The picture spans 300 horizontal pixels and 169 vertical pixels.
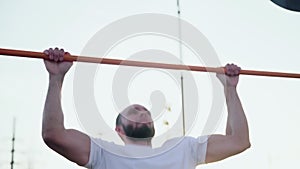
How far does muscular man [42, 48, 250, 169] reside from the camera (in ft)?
4.74

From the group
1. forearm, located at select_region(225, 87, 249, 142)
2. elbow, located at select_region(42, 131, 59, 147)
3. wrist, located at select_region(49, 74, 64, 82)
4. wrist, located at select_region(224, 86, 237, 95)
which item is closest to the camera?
elbow, located at select_region(42, 131, 59, 147)

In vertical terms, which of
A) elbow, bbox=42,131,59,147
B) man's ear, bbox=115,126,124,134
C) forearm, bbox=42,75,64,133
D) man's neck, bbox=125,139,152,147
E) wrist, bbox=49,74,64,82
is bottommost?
man's neck, bbox=125,139,152,147

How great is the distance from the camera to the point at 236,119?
170cm

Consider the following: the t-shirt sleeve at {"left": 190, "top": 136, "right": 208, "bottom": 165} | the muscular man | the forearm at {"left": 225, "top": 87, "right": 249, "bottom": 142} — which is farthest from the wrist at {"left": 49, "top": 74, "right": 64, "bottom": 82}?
the forearm at {"left": 225, "top": 87, "right": 249, "bottom": 142}

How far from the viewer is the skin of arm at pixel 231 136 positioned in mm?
1613

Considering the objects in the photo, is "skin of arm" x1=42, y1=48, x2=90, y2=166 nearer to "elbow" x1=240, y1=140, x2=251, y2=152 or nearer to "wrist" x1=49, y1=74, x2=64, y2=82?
"wrist" x1=49, y1=74, x2=64, y2=82

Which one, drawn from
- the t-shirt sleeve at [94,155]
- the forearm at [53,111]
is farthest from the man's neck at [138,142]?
the forearm at [53,111]

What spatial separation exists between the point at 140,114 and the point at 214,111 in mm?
371

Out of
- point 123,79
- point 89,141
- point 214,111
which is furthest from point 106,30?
point 89,141

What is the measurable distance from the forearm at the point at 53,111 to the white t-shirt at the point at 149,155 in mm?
118

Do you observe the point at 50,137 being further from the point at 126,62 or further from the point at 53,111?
the point at 126,62

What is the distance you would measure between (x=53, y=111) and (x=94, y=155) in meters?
0.18

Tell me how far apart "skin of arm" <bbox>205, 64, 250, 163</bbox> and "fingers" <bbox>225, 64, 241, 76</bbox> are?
0.04 m

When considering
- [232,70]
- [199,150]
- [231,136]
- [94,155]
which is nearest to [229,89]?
[232,70]
